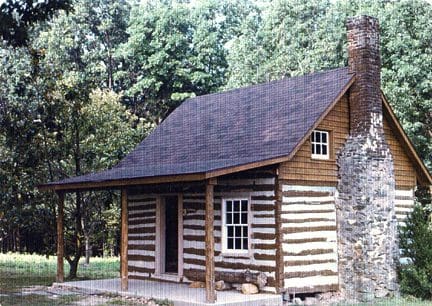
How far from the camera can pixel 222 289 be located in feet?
56.0

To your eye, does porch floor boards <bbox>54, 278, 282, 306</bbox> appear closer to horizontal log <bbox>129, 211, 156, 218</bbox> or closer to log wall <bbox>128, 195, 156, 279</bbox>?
log wall <bbox>128, 195, 156, 279</bbox>

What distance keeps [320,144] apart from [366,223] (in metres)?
2.38

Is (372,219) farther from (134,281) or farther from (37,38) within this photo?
(37,38)

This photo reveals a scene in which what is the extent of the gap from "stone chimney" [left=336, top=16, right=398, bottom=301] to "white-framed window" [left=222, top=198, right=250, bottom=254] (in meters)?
2.68

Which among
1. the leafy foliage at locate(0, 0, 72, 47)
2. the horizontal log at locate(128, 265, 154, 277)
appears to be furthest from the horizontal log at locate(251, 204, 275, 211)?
the leafy foliage at locate(0, 0, 72, 47)

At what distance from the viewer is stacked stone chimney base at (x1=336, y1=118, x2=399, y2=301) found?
17.7 m

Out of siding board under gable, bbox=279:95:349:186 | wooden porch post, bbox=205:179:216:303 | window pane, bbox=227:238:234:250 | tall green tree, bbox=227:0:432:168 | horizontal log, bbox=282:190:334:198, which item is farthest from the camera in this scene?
tall green tree, bbox=227:0:432:168

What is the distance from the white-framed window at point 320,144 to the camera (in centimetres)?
1797

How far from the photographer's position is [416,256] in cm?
1822

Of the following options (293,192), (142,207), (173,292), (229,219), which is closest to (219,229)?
(229,219)

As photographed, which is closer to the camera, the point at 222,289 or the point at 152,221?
the point at 222,289

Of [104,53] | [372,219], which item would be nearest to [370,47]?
[372,219]

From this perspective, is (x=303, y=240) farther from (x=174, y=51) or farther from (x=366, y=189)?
(x=174, y=51)

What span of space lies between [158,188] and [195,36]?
21322 millimetres
